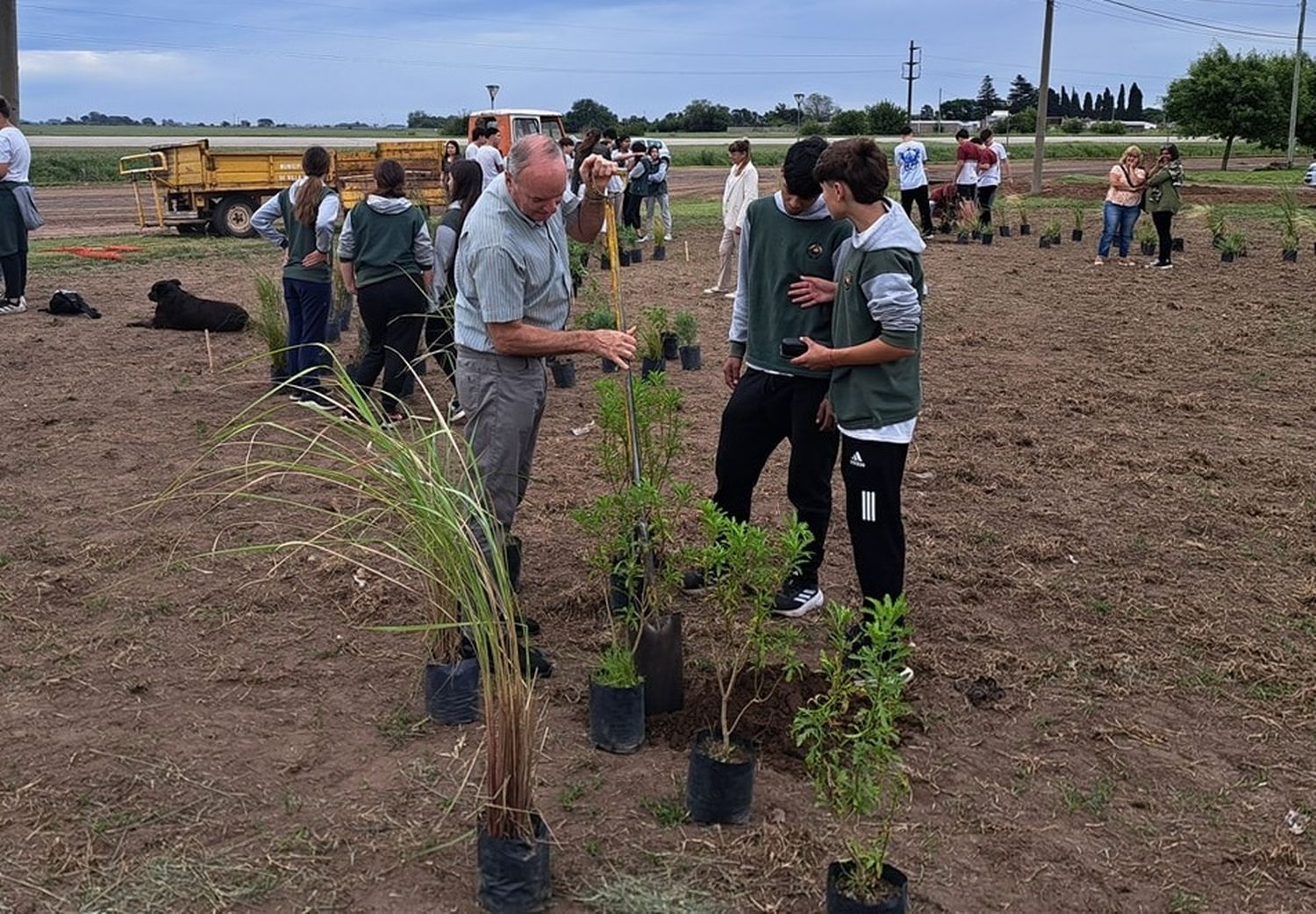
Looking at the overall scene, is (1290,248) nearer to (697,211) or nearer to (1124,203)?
(1124,203)

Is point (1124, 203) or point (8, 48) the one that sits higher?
point (8, 48)

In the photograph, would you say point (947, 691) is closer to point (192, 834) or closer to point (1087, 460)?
point (192, 834)

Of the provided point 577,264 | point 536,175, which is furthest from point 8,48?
point 536,175

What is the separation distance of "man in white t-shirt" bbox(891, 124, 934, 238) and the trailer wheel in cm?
1098

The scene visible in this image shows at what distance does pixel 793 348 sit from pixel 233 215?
18921mm

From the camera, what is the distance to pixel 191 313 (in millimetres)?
10898

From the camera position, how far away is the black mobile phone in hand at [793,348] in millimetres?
4059

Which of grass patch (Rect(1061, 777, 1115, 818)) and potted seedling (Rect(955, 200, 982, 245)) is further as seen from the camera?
potted seedling (Rect(955, 200, 982, 245))

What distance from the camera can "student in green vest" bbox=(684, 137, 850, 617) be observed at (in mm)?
4266

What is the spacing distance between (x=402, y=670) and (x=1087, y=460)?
4.27 meters

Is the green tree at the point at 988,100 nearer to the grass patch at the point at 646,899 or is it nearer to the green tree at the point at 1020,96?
the green tree at the point at 1020,96

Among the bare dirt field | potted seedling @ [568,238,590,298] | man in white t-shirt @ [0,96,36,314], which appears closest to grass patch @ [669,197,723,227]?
potted seedling @ [568,238,590,298]

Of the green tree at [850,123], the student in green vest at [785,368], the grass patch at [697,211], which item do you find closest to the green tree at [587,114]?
the green tree at [850,123]

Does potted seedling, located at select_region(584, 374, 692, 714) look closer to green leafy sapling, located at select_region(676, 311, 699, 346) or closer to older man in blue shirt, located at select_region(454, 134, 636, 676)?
older man in blue shirt, located at select_region(454, 134, 636, 676)
